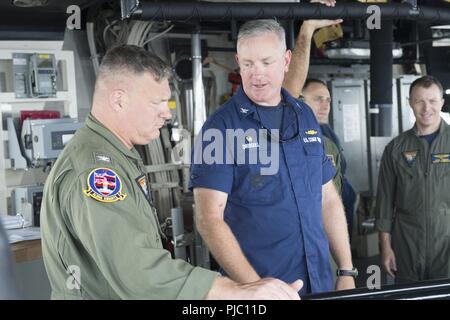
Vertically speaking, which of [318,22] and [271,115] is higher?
[318,22]

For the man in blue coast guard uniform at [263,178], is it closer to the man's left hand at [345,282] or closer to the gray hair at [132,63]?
the man's left hand at [345,282]

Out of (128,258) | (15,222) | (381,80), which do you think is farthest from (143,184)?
(381,80)

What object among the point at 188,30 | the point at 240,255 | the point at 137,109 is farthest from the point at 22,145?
the point at 137,109

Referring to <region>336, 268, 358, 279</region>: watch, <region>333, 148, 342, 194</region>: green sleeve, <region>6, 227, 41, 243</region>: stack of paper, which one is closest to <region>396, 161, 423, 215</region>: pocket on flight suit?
<region>333, 148, 342, 194</region>: green sleeve

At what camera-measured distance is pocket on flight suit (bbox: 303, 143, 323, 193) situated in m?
2.71

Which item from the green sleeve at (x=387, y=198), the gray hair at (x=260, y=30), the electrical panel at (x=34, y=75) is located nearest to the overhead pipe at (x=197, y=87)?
the electrical panel at (x=34, y=75)

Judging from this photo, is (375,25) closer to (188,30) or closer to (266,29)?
(266,29)

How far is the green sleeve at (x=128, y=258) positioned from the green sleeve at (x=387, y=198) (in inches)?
108

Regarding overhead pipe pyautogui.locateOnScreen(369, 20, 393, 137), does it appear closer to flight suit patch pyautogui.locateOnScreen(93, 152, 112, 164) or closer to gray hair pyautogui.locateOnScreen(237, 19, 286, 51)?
gray hair pyautogui.locateOnScreen(237, 19, 286, 51)

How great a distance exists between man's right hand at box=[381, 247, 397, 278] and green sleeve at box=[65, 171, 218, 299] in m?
2.69

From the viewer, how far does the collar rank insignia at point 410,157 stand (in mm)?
4094

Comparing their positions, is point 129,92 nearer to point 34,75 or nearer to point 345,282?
point 345,282

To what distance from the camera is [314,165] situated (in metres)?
2.75

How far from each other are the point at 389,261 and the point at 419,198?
45 cm
